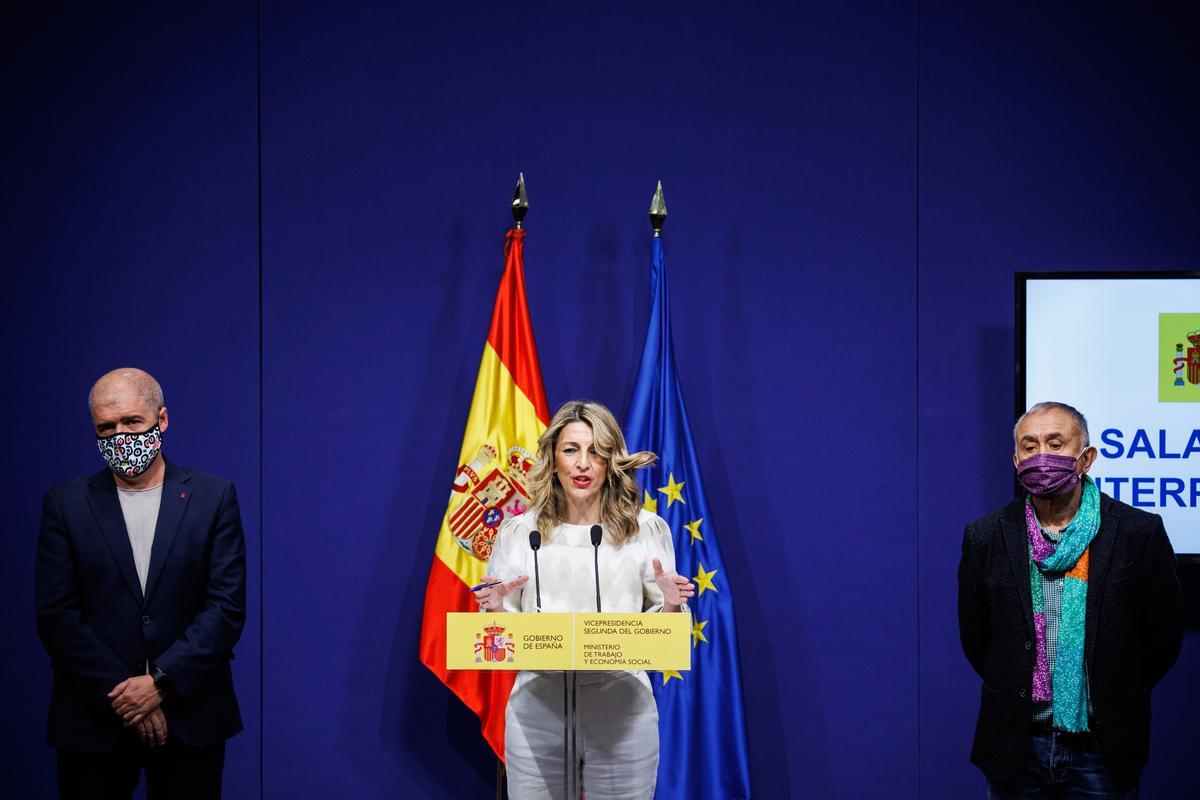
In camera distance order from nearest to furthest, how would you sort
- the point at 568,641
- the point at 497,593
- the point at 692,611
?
1. the point at 568,641
2. the point at 497,593
3. the point at 692,611

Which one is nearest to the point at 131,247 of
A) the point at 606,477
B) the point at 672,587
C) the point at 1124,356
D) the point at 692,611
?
the point at 606,477

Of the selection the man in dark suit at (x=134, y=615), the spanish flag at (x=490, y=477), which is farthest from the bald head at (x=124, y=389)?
the spanish flag at (x=490, y=477)

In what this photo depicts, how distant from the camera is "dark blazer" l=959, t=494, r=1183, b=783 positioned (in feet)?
8.99

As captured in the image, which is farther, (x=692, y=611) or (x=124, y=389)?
(x=692, y=611)

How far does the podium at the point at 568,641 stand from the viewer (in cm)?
252

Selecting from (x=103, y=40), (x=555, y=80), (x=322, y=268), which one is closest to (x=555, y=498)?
(x=322, y=268)

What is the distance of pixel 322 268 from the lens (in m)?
4.41

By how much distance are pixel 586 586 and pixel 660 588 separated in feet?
0.77

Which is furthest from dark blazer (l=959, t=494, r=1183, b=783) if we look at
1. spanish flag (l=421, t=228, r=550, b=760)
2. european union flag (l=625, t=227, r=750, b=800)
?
spanish flag (l=421, t=228, r=550, b=760)

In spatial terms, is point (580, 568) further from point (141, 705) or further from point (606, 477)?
point (141, 705)

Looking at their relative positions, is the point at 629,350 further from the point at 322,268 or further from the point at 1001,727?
the point at 1001,727

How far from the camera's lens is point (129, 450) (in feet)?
9.88

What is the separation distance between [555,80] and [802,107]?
1.03 m

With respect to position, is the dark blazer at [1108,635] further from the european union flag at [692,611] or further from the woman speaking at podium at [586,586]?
the european union flag at [692,611]
